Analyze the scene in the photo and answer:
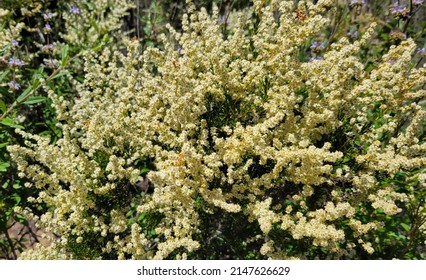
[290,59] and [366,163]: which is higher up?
[290,59]

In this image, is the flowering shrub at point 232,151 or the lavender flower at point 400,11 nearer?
the flowering shrub at point 232,151

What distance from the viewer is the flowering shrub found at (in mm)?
2182

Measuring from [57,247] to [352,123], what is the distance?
196 centimetres

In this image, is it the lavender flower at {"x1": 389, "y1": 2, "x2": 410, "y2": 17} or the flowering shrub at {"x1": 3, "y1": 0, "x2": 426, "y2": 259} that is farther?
the lavender flower at {"x1": 389, "y1": 2, "x2": 410, "y2": 17}

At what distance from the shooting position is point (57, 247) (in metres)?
2.30

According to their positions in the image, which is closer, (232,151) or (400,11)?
(232,151)

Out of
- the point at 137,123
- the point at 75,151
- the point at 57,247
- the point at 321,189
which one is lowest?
the point at 57,247

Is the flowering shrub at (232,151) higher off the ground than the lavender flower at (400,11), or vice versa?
the lavender flower at (400,11)

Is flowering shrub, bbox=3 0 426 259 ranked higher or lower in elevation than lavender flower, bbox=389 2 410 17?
lower

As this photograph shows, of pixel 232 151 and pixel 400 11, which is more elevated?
pixel 400 11

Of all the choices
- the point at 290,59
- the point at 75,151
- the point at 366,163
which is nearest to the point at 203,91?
the point at 290,59

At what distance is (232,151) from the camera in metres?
2.14

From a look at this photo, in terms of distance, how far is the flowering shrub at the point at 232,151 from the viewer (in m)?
2.18
